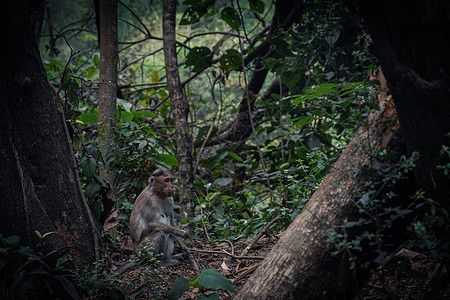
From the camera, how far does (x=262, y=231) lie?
445 centimetres

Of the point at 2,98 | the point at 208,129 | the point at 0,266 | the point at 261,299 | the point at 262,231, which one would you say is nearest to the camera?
the point at 261,299

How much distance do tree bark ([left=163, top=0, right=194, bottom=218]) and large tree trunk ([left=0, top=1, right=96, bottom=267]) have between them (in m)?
2.09

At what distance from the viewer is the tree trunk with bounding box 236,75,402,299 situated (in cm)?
251

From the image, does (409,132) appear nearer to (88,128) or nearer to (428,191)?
(428,191)

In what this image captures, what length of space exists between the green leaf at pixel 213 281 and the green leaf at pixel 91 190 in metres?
1.61

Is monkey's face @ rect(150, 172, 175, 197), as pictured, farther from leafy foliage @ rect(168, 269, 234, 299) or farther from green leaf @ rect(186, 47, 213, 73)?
green leaf @ rect(186, 47, 213, 73)

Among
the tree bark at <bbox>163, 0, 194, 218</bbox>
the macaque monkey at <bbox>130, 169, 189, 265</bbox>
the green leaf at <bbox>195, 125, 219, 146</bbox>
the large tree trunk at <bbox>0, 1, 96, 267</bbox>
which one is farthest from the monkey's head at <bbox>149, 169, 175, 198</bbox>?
the green leaf at <bbox>195, 125, 219, 146</bbox>

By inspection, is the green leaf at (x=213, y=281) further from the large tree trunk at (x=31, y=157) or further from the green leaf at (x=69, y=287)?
the large tree trunk at (x=31, y=157)

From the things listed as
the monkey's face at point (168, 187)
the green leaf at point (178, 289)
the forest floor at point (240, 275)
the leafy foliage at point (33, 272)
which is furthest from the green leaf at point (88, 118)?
the green leaf at point (178, 289)

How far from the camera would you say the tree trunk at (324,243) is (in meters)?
2.51

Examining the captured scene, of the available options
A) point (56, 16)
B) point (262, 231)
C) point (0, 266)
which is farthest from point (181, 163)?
point (56, 16)

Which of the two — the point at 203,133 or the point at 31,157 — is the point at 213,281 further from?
the point at 203,133

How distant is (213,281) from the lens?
307cm

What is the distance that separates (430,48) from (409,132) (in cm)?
52
